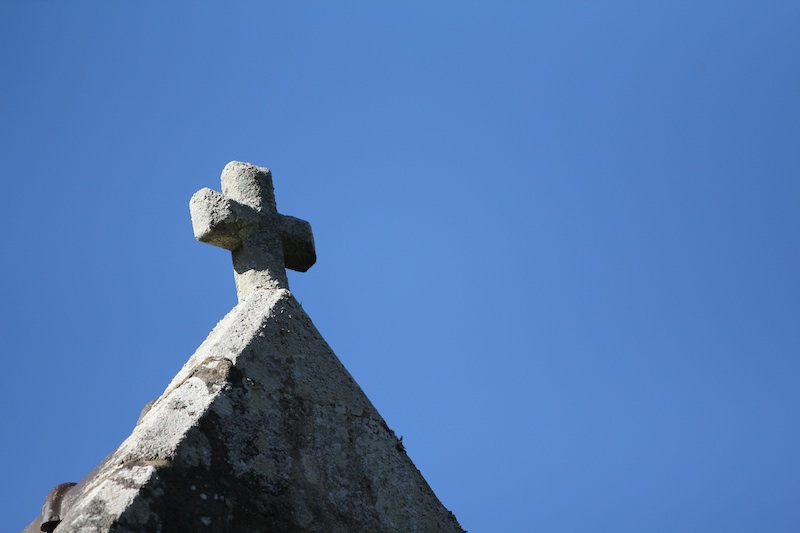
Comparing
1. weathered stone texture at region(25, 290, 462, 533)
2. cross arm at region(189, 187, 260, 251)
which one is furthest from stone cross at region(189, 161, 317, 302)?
weathered stone texture at region(25, 290, 462, 533)

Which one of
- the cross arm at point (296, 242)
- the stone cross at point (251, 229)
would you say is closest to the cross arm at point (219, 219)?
the stone cross at point (251, 229)

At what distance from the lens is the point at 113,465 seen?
11.3 ft

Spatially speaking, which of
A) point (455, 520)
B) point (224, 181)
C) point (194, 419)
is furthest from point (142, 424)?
point (224, 181)

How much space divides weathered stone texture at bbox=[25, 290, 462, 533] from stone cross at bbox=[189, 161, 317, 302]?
1.19 ft

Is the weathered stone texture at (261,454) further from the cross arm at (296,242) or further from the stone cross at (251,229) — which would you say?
the cross arm at (296,242)

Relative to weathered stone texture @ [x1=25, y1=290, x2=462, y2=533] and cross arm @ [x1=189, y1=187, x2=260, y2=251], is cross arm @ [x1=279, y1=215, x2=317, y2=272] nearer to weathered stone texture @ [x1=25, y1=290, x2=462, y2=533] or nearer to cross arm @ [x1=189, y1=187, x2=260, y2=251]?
cross arm @ [x1=189, y1=187, x2=260, y2=251]

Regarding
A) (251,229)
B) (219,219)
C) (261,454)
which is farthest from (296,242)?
(261,454)

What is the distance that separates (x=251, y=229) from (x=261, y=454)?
4.36ft

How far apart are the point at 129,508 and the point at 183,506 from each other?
0.63 feet

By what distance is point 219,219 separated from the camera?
4.56 meters

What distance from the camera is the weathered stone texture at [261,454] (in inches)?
131

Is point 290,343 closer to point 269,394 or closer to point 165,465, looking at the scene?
point 269,394

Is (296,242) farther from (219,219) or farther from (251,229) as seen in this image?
(219,219)

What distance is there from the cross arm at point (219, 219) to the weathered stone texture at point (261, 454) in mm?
447
